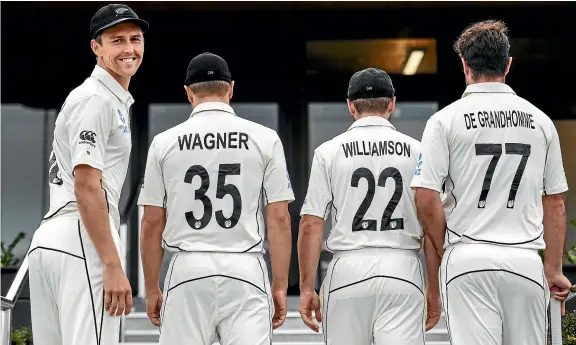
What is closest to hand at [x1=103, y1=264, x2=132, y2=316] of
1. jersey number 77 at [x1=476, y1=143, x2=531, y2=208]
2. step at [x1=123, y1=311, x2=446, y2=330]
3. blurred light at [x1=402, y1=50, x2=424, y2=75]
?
jersey number 77 at [x1=476, y1=143, x2=531, y2=208]

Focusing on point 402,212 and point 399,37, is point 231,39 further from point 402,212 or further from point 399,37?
point 402,212

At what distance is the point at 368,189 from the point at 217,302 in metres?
1.08

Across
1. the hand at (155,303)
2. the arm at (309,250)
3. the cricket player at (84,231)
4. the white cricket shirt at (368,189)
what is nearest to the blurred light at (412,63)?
the white cricket shirt at (368,189)

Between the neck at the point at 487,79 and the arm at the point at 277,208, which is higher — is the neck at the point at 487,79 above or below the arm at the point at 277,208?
above

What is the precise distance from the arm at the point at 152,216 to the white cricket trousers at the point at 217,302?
29 cm

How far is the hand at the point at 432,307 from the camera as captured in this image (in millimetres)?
6031

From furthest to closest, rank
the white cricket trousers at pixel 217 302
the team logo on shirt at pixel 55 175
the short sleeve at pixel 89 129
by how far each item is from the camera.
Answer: the white cricket trousers at pixel 217 302
the team logo on shirt at pixel 55 175
the short sleeve at pixel 89 129

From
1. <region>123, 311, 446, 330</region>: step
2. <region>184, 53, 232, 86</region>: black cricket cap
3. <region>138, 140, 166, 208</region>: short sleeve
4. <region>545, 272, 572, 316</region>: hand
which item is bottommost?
<region>123, 311, 446, 330</region>: step

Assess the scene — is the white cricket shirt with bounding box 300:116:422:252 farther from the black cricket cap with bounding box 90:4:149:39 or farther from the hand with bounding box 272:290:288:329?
the black cricket cap with bounding box 90:4:149:39

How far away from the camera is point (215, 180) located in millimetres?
5293

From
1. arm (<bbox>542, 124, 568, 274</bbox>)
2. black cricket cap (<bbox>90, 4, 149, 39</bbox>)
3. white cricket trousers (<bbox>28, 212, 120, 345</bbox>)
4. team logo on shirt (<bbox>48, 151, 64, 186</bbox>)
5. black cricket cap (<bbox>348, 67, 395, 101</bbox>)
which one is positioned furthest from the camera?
black cricket cap (<bbox>348, 67, 395, 101</bbox>)

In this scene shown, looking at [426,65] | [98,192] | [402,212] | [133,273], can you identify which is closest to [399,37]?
[426,65]

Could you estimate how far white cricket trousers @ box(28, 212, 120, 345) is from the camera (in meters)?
4.71

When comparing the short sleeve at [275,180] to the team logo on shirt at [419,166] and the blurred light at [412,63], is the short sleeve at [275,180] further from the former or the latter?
the blurred light at [412,63]
